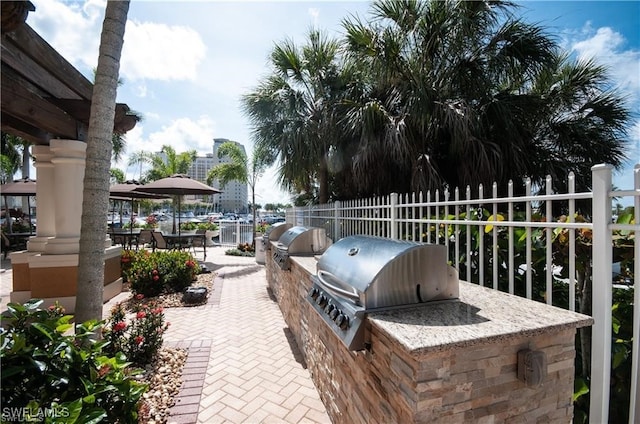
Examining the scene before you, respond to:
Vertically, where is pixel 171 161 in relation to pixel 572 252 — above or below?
above

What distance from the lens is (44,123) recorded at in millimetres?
4168

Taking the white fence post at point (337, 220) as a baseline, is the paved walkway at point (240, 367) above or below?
below

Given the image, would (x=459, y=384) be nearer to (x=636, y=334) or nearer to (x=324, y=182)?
(x=636, y=334)

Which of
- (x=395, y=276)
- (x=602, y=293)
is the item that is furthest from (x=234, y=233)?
(x=602, y=293)

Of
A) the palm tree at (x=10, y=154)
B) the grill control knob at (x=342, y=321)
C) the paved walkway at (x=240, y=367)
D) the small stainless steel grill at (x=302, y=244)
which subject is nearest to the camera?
the grill control knob at (x=342, y=321)

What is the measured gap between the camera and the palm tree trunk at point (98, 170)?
2.40 meters

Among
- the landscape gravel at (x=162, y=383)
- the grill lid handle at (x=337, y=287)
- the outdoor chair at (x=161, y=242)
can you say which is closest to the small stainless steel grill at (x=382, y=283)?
the grill lid handle at (x=337, y=287)

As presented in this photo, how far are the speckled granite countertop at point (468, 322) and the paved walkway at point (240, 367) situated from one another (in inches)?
59.2

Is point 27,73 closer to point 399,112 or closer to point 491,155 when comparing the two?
point 399,112

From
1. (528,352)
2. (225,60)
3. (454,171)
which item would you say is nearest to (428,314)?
(528,352)

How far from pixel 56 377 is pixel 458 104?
6122mm

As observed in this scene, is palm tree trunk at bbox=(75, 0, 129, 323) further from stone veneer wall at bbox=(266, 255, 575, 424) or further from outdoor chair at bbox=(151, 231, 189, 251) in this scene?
outdoor chair at bbox=(151, 231, 189, 251)

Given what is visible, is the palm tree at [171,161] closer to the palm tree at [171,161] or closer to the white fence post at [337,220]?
the palm tree at [171,161]

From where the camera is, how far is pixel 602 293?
1678 millimetres
